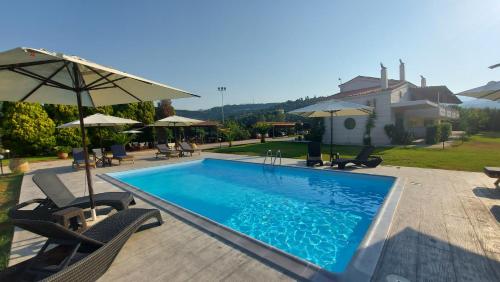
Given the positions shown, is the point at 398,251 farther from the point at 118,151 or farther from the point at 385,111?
the point at 385,111

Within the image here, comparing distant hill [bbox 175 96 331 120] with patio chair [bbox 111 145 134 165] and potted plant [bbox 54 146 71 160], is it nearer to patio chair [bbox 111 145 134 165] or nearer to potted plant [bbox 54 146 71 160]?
potted plant [bbox 54 146 71 160]

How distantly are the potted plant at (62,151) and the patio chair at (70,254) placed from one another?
61.5ft

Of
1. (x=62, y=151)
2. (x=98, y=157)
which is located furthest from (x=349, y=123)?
(x=62, y=151)

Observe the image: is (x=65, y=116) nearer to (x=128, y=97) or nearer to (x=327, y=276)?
(x=128, y=97)

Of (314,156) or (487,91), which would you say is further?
(314,156)

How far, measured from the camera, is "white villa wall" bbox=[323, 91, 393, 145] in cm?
2028

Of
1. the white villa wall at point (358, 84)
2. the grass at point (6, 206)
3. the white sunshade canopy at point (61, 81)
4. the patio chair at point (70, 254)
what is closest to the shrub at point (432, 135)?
the white villa wall at point (358, 84)

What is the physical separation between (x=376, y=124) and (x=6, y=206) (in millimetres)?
22787

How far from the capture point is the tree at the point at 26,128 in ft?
62.4

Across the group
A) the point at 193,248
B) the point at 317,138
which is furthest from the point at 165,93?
the point at 317,138

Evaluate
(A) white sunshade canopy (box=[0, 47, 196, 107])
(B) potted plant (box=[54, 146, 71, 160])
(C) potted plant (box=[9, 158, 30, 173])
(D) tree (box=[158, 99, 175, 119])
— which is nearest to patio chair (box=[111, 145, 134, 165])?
(C) potted plant (box=[9, 158, 30, 173])

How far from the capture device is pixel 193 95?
4.61 metres

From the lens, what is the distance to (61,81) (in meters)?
4.65

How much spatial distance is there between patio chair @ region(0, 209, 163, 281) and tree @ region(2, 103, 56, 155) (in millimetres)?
21928
